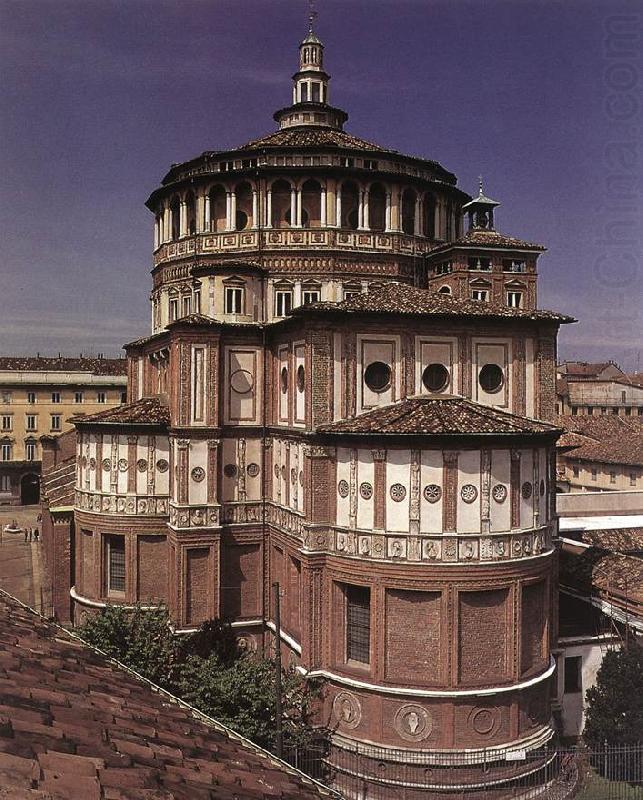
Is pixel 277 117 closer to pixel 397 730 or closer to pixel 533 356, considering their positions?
pixel 533 356

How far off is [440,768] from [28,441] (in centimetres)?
5973

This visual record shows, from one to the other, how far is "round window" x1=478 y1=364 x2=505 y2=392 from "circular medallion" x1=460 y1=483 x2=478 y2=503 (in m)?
5.38

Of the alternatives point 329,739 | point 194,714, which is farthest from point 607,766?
point 194,714

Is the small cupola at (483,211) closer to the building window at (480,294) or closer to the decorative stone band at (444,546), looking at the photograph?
the building window at (480,294)

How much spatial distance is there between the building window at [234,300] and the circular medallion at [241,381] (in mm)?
2663

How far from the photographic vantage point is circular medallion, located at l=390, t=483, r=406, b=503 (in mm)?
21438

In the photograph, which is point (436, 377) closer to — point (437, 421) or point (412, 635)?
point (437, 421)

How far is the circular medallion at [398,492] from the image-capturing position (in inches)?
844

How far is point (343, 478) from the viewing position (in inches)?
899

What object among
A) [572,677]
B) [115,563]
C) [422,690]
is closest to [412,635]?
[422,690]

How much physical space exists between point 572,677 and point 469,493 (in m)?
9.38

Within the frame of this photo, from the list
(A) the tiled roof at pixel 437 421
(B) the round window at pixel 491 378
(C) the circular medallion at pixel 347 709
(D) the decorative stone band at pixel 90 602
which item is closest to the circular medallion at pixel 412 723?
Answer: (C) the circular medallion at pixel 347 709

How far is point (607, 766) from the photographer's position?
22344 millimetres

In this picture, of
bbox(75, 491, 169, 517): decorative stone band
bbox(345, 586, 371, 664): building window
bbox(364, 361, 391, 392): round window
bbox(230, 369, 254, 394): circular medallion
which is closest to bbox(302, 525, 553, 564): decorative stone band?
bbox(345, 586, 371, 664): building window
